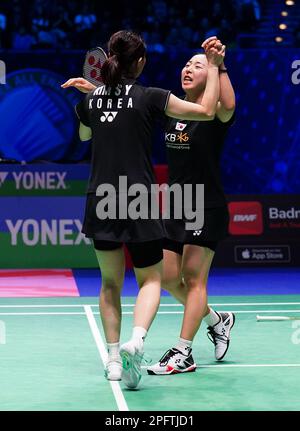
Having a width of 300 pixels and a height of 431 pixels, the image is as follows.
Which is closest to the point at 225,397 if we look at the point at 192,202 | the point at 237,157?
the point at 192,202

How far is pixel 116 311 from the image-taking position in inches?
212

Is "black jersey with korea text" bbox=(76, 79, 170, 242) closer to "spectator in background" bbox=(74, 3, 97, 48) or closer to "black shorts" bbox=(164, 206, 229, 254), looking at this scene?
"black shorts" bbox=(164, 206, 229, 254)

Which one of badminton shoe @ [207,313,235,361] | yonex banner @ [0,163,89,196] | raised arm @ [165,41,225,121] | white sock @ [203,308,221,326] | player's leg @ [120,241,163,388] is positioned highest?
raised arm @ [165,41,225,121]

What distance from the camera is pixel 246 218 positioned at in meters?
11.0

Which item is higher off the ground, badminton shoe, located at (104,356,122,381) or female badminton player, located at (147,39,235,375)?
female badminton player, located at (147,39,235,375)

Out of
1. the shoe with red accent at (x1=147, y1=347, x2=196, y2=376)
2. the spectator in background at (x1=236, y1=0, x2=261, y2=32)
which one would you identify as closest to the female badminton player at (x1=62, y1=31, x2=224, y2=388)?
the shoe with red accent at (x1=147, y1=347, x2=196, y2=376)

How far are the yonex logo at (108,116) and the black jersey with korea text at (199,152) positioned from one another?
68 centimetres

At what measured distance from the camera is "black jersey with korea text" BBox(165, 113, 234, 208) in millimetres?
5773

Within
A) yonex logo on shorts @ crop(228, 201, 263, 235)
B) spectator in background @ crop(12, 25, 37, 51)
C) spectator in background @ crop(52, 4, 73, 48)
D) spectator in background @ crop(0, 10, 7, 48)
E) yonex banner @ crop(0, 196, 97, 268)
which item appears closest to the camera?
yonex banner @ crop(0, 196, 97, 268)

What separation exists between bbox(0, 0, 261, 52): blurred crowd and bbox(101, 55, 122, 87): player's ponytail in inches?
323

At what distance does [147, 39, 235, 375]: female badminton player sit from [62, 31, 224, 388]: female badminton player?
0.45m

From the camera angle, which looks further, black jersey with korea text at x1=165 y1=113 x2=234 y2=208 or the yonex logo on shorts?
the yonex logo on shorts

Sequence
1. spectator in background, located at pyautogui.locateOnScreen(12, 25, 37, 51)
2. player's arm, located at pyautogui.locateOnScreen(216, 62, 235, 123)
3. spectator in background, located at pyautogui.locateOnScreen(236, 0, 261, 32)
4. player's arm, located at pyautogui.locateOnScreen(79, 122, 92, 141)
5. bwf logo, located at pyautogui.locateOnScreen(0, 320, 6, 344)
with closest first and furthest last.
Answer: player's arm, located at pyautogui.locateOnScreen(79, 122, 92, 141), player's arm, located at pyautogui.locateOnScreen(216, 62, 235, 123), bwf logo, located at pyautogui.locateOnScreen(0, 320, 6, 344), spectator in background, located at pyautogui.locateOnScreen(12, 25, 37, 51), spectator in background, located at pyautogui.locateOnScreen(236, 0, 261, 32)

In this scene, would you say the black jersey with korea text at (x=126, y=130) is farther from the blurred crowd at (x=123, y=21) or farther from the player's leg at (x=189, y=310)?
the blurred crowd at (x=123, y=21)
